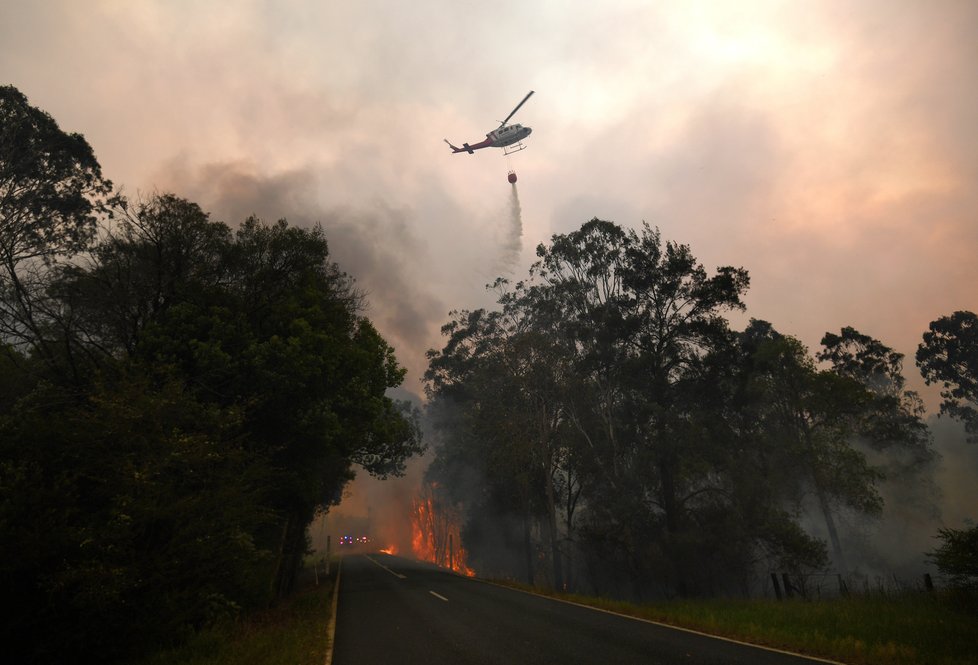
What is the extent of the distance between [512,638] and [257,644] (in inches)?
200

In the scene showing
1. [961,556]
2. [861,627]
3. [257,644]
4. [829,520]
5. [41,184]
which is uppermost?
[41,184]

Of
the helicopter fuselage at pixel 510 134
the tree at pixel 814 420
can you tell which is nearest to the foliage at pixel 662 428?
the tree at pixel 814 420

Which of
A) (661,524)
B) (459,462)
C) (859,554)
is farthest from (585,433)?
(859,554)

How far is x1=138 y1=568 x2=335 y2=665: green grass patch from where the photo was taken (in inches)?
→ 335

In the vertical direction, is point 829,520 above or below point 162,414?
below

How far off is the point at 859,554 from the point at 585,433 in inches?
1204

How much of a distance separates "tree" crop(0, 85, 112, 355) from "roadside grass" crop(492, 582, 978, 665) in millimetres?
22872

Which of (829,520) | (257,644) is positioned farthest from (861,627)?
(829,520)

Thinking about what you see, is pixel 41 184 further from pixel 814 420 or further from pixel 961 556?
pixel 814 420

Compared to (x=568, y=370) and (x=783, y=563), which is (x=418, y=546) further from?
(x=783, y=563)

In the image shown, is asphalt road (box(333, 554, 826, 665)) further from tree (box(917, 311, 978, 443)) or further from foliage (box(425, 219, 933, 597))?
tree (box(917, 311, 978, 443))

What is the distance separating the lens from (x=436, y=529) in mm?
75938

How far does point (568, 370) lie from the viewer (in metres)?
32.9

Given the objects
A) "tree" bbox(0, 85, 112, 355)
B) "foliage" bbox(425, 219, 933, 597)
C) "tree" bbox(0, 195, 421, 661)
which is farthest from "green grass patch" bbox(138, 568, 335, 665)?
"foliage" bbox(425, 219, 933, 597)
